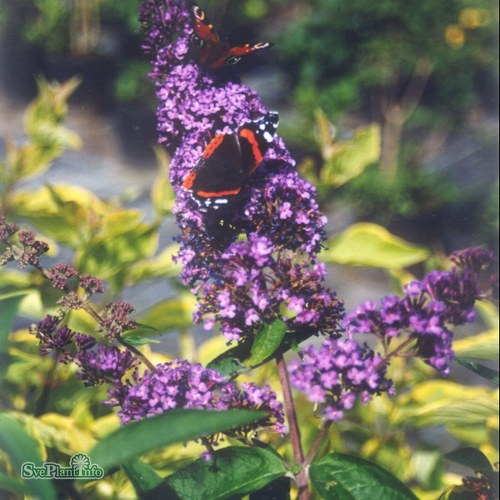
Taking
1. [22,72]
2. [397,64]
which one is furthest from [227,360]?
[397,64]

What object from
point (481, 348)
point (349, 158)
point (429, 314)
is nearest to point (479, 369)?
point (429, 314)

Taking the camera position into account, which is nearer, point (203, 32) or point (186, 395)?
point (186, 395)

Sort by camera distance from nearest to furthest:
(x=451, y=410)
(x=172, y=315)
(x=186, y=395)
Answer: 1. (x=186, y=395)
2. (x=451, y=410)
3. (x=172, y=315)

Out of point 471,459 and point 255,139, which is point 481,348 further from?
point 255,139

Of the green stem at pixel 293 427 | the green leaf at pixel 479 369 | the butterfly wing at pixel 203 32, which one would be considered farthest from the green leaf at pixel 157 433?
the butterfly wing at pixel 203 32

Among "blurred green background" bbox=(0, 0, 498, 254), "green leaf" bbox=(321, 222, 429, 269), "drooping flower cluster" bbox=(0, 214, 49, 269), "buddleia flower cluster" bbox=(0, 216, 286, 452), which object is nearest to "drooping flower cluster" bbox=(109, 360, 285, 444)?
"buddleia flower cluster" bbox=(0, 216, 286, 452)

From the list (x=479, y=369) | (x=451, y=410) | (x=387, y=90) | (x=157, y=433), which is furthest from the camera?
(x=387, y=90)
